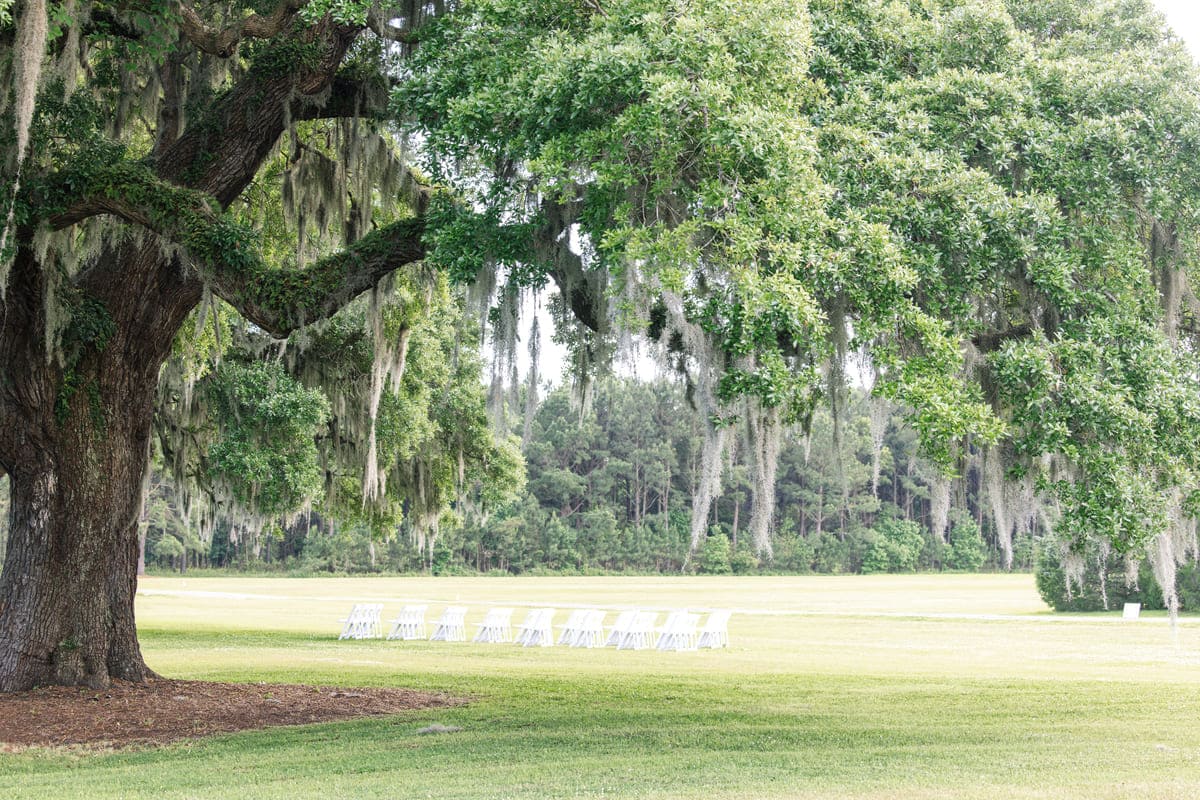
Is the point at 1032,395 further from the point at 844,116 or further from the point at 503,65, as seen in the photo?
the point at 503,65

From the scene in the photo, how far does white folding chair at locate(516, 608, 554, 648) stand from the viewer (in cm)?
1922

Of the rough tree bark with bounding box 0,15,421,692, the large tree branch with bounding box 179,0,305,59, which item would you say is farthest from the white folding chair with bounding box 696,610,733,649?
the large tree branch with bounding box 179,0,305,59

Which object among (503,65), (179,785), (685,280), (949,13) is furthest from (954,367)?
(179,785)

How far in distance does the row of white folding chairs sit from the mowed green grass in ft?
2.25

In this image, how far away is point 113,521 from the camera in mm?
10562

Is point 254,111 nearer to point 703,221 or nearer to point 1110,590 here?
point 703,221

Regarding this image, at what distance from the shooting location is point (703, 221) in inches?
282

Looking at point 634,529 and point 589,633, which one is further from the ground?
point 634,529

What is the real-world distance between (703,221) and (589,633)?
13097 millimetres

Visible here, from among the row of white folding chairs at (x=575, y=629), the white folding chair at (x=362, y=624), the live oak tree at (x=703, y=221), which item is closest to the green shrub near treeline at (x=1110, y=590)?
the row of white folding chairs at (x=575, y=629)

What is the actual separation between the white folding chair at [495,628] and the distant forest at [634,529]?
158ft

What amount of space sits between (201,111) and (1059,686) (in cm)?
1069

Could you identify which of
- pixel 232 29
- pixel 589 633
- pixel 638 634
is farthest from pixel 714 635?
pixel 232 29

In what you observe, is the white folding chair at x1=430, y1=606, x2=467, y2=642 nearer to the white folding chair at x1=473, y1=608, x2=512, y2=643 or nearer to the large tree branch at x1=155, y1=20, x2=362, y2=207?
the white folding chair at x1=473, y1=608, x2=512, y2=643
